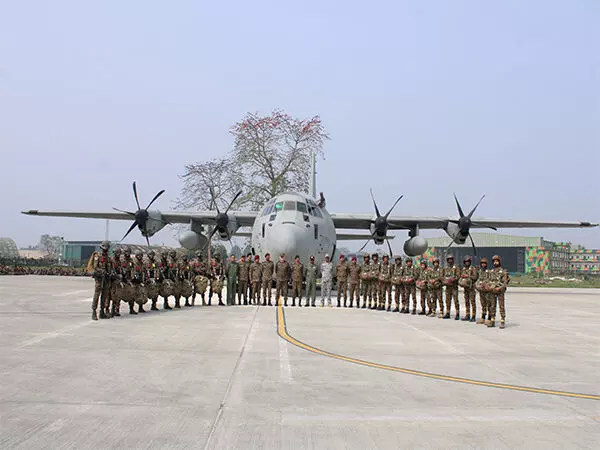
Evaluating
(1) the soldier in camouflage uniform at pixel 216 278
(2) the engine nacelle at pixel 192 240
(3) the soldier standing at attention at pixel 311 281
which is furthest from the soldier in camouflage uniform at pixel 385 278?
(2) the engine nacelle at pixel 192 240

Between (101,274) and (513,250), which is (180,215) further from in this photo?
(513,250)

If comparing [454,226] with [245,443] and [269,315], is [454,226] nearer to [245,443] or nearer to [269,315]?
[269,315]

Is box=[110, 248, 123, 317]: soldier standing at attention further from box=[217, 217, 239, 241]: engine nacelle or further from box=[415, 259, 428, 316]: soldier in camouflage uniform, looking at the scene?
box=[217, 217, 239, 241]: engine nacelle

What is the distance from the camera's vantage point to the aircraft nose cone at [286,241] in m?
19.0

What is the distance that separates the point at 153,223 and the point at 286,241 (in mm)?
Result: 9567

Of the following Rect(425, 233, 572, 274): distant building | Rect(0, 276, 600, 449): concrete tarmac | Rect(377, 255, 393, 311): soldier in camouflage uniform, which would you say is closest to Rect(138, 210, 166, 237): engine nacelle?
Rect(377, 255, 393, 311): soldier in camouflage uniform

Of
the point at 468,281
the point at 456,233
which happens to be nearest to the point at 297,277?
the point at 468,281

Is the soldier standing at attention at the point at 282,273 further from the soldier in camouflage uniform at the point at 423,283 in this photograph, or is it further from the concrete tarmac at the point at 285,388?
the concrete tarmac at the point at 285,388

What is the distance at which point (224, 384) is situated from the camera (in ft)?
20.4

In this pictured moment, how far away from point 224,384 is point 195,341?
11.1ft

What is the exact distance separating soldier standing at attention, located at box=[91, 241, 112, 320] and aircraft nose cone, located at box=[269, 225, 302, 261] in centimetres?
733

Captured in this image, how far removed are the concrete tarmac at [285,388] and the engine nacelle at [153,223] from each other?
14.3 meters

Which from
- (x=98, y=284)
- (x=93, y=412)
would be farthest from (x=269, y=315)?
(x=93, y=412)

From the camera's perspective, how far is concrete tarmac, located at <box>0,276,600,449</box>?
14.6ft
